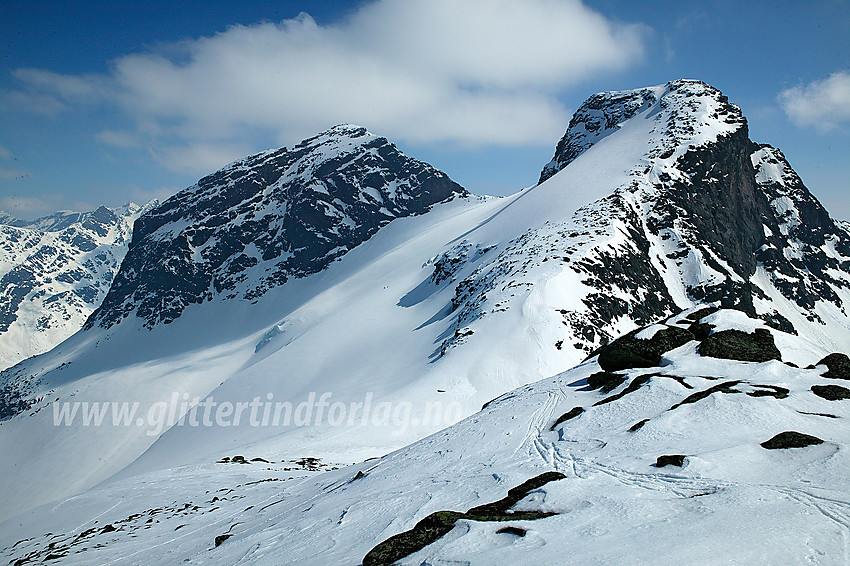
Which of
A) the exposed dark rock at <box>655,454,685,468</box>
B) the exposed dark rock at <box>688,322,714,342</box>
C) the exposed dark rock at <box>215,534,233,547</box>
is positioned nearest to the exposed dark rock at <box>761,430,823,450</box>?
the exposed dark rock at <box>655,454,685,468</box>

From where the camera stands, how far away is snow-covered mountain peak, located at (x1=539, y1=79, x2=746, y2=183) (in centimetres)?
7700

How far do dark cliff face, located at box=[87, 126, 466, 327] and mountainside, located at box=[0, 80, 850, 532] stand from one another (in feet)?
3.38

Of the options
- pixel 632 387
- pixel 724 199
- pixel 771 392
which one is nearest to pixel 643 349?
pixel 632 387

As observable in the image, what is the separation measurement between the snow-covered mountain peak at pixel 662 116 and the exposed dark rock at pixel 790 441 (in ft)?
241

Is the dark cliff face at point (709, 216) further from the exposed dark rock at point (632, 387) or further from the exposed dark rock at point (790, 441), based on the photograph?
the exposed dark rock at point (790, 441)

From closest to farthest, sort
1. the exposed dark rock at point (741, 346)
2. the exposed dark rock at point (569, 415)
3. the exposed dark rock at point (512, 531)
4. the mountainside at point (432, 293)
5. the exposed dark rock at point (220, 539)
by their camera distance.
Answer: the exposed dark rock at point (512, 531), the exposed dark rock at point (220, 539), the exposed dark rock at point (569, 415), the exposed dark rock at point (741, 346), the mountainside at point (432, 293)

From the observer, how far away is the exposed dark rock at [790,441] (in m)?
8.88

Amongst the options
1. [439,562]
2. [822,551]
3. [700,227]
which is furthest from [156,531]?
[700,227]

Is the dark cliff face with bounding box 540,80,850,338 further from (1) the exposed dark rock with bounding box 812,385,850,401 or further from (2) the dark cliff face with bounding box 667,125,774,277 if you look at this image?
(1) the exposed dark rock with bounding box 812,385,850,401

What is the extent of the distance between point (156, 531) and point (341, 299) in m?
77.1

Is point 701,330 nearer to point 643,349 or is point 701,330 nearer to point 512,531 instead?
point 643,349

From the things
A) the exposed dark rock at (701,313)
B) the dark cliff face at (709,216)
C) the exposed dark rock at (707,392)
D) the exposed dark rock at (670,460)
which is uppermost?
the dark cliff face at (709,216)

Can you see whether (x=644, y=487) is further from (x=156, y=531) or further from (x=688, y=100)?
(x=688, y=100)

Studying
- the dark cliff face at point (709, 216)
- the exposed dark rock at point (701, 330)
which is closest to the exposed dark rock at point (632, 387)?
the exposed dark rock at point (701, 330)
